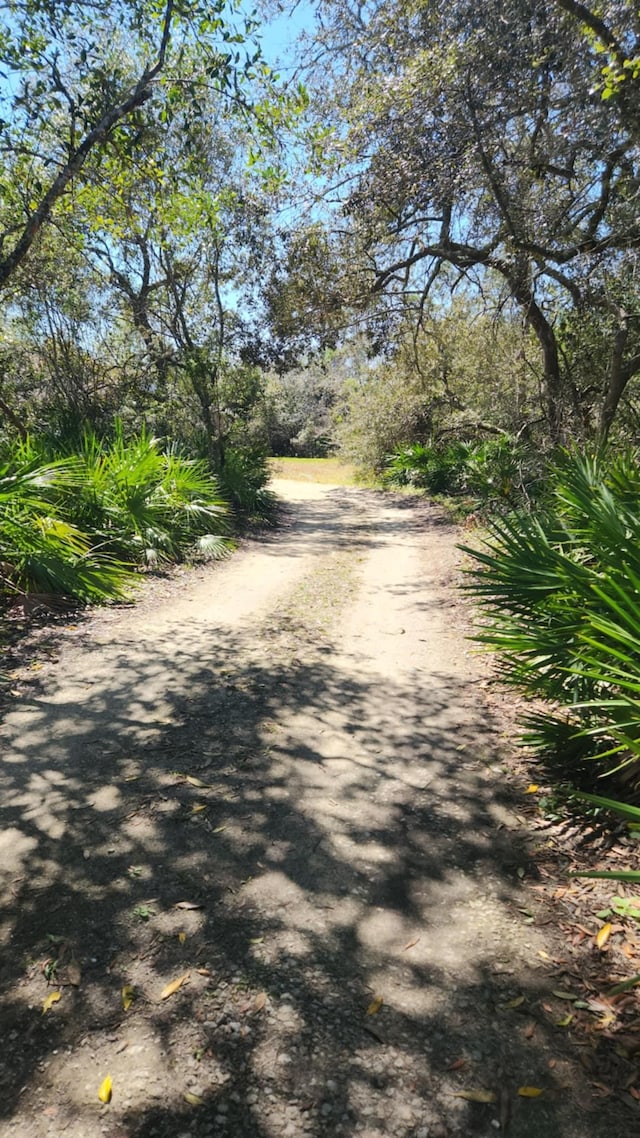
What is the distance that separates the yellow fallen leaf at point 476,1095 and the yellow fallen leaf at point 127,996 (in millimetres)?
1088

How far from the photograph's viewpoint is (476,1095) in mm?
1900

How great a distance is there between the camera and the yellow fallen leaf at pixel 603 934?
8.28ft

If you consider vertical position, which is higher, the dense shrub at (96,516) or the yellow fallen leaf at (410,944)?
the dense shrub at (96,516)

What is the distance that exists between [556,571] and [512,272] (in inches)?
296

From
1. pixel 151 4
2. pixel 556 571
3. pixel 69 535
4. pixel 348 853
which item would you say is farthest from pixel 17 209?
pixel 348 853

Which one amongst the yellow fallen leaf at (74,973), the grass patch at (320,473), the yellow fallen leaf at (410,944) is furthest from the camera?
the grass patch at (320,473)

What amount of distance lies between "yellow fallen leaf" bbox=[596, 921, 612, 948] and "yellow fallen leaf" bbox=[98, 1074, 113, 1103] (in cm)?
182

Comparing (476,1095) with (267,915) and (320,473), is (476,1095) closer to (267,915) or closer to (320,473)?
(267,915)

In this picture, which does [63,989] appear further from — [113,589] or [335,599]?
[335,599]

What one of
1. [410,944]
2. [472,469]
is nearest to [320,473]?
[472,469]

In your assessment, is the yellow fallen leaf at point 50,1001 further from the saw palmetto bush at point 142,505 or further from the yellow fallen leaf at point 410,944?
the saw palmetto bush at point 142,505

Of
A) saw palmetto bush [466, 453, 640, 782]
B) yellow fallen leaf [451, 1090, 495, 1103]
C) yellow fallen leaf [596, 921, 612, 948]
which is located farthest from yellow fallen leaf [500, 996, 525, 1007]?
saw palmetto bush [466, 453, 640, 782]

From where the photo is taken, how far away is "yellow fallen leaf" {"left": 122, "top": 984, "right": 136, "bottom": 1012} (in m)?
2.19

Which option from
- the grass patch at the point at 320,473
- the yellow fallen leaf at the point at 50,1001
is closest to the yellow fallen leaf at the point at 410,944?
the yellow fallen leaf at the point at 50,1001
